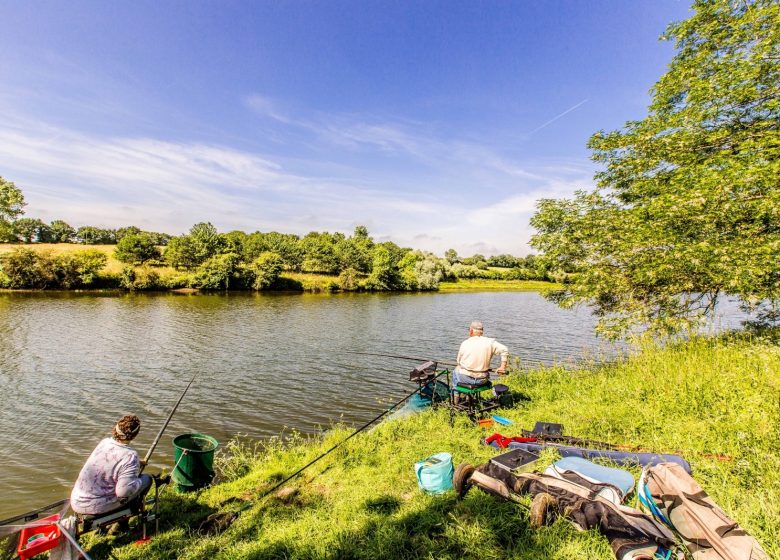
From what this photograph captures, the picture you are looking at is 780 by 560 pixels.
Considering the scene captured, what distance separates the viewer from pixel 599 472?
4867mm

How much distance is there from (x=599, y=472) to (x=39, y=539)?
23.3 ft

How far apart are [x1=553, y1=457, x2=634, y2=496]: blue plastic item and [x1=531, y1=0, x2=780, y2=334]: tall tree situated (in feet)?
20.5

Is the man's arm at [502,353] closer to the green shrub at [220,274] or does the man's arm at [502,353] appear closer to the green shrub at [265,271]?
the green shrub at [220,274]

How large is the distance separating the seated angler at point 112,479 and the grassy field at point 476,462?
0.59 metres

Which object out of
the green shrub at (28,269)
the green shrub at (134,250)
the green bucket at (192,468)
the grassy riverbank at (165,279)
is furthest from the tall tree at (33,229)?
the green bucket at (192,468)

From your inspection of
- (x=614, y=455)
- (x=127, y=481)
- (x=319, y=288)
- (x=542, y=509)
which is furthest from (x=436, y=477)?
(x=319, y=288)

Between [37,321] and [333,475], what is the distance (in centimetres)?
3467

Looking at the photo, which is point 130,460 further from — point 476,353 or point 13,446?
point 13,446

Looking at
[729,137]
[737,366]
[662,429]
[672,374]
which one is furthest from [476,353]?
[729,137]

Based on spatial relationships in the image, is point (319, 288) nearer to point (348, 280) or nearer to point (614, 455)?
point (348, 280)

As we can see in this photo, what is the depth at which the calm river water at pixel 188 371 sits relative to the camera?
35.0 ft

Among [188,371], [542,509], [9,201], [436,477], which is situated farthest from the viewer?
[9,201]

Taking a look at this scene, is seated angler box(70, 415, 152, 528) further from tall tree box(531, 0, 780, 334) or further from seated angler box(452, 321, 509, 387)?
tall tree box(531, 0, 780, 334)

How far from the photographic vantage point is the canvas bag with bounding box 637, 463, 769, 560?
3.06m
